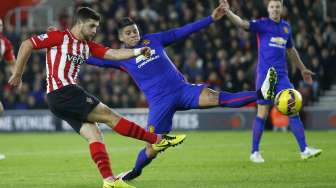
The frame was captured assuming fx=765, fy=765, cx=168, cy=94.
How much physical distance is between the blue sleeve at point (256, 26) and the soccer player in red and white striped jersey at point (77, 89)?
3.28 meters

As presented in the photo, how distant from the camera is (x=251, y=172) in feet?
32.6

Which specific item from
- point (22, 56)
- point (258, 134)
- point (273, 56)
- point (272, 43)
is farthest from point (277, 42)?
point (22, 56)

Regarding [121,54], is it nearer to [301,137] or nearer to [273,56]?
[273,56]

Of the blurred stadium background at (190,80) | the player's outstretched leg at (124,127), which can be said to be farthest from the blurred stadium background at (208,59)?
the player's outstretched leg at (124,127)

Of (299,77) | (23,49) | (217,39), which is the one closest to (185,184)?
(23,49)

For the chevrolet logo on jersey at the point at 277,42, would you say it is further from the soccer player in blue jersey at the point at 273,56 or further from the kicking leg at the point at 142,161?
the kicking leg at the point at 142,161

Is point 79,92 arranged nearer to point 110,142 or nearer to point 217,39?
point 110,142

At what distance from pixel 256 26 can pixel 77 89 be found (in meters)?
3.97

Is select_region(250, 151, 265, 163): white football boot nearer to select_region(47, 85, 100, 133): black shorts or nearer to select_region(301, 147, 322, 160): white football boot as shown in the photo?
select_region(301, 147, 322, 160): white football boot

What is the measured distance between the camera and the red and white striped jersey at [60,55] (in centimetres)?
826

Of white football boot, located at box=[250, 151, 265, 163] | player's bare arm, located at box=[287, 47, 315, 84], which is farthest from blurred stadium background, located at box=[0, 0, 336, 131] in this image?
white football boot, located at box=[250, 151, 265, 163]

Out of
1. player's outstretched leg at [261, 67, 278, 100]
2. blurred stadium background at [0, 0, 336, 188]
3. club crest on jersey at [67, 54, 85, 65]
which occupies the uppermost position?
club crest on jersey at [67, 54, 85, 65]

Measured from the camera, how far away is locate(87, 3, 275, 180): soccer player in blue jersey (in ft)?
30.9

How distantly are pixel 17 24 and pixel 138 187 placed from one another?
18.4m
